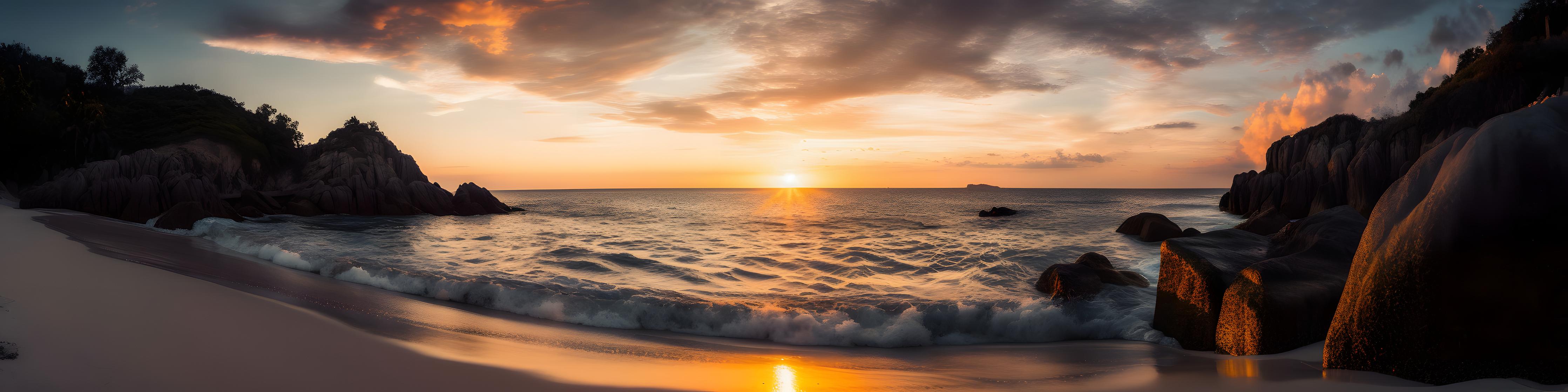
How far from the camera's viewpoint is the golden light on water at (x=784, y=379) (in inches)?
188

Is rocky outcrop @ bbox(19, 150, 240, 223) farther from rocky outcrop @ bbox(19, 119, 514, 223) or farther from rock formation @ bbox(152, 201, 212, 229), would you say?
rock formation @ bbox(152, 201, 212, 229)

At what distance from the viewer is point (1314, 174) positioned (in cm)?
3650

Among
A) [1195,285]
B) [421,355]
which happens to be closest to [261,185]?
[421,355]

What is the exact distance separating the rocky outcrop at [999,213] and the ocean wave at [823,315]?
3554 centimetres

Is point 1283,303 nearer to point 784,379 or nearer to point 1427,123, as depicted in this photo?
point 784,379

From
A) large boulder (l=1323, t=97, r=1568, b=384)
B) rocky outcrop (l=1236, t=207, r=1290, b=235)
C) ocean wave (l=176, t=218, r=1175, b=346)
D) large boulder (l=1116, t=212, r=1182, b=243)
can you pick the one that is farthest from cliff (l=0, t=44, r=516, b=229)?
rocky outcrop (l=1236, t=207, r=1290, b=235)

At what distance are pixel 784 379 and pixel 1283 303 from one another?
5.18 metres

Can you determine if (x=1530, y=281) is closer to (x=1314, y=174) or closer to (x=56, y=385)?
(x=56, y=385)

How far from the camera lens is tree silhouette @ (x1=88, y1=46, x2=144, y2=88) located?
7175 centimetres

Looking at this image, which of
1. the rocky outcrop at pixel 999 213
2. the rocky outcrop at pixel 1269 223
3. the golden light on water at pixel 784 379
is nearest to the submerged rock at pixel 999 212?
the rocky outcrop at pixel 999 213

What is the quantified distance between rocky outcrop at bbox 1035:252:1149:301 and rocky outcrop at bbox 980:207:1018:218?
32.0 meters

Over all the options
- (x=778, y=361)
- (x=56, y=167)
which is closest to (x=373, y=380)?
(x=778, y=361)

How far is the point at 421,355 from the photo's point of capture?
521cm

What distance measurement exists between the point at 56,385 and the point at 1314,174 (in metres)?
50.9
